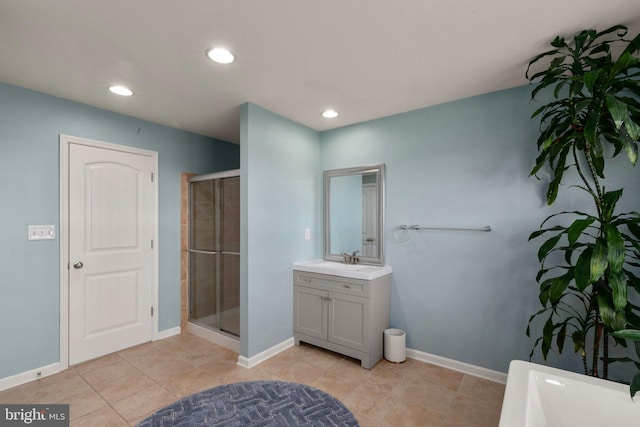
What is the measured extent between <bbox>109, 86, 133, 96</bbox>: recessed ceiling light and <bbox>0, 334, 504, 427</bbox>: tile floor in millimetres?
2474

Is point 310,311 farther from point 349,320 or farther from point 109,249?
point 109,249

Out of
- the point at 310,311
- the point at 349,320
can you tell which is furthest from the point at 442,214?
the point at 310,311

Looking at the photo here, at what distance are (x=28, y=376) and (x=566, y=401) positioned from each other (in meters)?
3.74

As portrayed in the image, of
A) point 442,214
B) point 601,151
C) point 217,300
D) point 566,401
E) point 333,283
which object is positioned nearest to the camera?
point 566,401

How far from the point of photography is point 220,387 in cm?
236

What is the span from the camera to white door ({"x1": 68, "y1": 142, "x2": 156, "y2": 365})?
275 cm

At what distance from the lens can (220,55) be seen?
6.40 ft

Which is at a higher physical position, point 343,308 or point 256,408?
point 343,308

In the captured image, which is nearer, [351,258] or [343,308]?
[343,308]

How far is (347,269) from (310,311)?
60cm

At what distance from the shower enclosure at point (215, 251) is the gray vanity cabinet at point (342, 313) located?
0.70 metres

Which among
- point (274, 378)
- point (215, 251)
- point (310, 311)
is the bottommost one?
point (274, 378)

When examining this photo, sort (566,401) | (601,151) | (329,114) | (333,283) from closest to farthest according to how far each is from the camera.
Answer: (566,401) → (601,151) → (333,283) → (329,114)

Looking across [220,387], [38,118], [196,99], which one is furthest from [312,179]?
[38,118]
